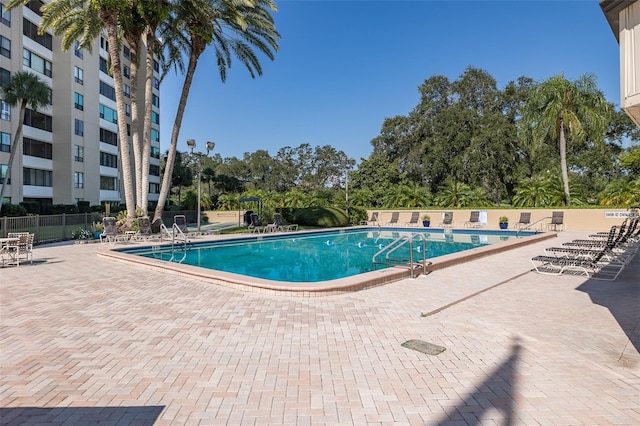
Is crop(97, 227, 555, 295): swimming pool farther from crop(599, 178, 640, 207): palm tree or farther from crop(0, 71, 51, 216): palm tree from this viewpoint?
crop(0, 71, 51, 216): palm tree

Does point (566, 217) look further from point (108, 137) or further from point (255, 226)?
point (108, 137)

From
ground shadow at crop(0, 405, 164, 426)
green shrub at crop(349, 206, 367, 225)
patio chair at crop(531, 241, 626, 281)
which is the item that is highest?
green shrub at crop(349, 206, 367, 225)

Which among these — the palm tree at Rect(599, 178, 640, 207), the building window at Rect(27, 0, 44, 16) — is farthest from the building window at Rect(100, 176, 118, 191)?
the palm tree at Rect(599, 178, 640, 207)

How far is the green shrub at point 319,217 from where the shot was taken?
24.6 metres

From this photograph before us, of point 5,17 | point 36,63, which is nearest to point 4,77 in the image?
point 36,63

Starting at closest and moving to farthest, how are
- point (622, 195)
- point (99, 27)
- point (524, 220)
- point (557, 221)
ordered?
point (99, 27)
point (557, 221)
point (622, 195)
point (524, 220)

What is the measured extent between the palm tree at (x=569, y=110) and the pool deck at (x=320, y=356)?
70.8 feet

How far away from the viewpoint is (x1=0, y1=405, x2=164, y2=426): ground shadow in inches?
108

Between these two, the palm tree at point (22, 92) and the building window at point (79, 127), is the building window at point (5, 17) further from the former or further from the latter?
the building window at point (79, 127)

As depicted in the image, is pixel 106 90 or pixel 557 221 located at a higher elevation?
pixel 106 90

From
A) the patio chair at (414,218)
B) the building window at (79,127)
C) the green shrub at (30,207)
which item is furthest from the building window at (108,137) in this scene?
the patio chair at (414,218)

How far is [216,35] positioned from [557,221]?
22.5 metres

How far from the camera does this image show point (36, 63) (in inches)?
1160

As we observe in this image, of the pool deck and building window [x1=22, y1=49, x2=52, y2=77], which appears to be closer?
the pool deck
